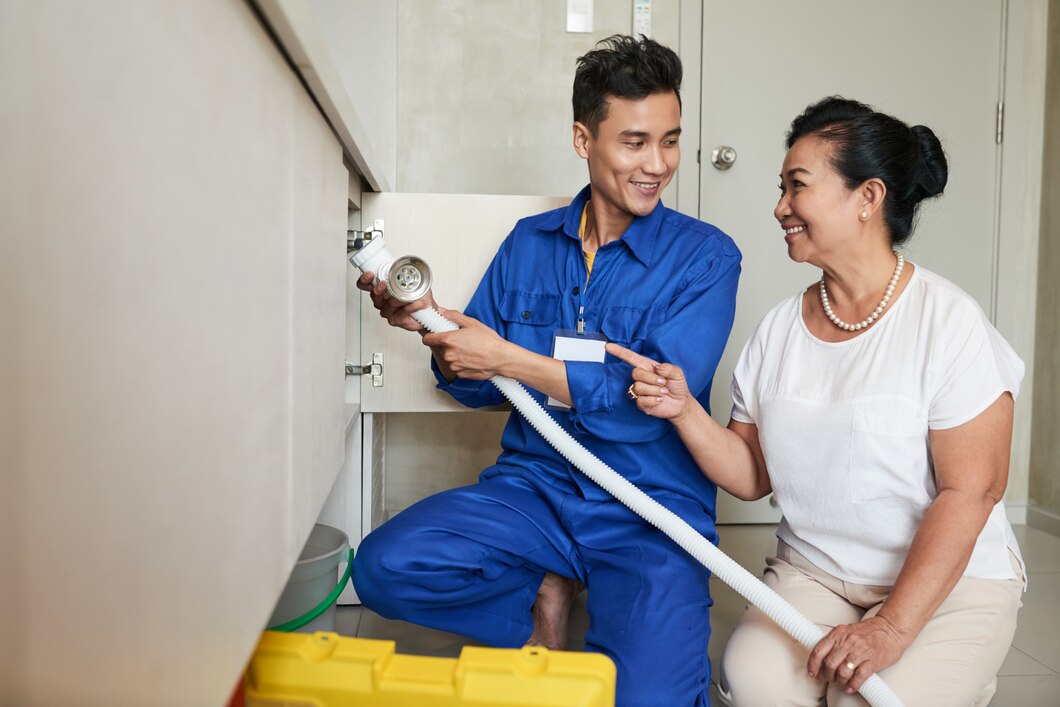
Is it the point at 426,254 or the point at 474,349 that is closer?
the point at 474,349

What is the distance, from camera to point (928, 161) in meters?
1.47

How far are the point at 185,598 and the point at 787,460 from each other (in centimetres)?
113

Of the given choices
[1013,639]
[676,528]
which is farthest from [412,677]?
[1013,639]

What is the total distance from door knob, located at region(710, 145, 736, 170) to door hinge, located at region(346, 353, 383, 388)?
1495 millimetres

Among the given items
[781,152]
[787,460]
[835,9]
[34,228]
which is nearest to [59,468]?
[34,228]

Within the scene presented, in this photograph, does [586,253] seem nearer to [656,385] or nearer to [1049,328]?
[656,385]

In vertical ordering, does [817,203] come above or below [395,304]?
above

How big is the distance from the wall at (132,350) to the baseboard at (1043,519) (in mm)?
2913

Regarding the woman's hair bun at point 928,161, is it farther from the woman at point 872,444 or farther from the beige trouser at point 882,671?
the beige trouser at point 882,671

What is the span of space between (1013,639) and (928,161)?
44.7 inches

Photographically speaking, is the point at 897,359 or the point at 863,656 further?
the point at 897,359

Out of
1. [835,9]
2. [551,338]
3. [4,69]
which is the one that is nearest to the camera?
[4,69]

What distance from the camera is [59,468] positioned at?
0.44 metres

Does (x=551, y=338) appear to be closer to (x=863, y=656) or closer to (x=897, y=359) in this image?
(x=897, y=359)
